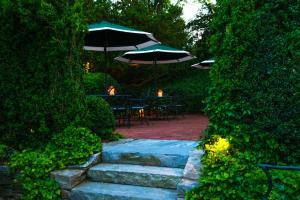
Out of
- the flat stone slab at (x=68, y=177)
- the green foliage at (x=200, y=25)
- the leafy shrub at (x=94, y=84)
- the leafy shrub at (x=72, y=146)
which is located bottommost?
the flat stone slab at (x=68, y=177)

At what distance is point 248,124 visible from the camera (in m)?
4.43

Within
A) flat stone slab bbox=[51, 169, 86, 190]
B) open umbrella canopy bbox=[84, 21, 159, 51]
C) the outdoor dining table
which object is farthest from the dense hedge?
open umbrella canopy bbox=[84, 21, 159, 51]

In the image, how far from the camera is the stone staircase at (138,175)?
4629mm

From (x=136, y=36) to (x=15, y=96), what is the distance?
19.4ft

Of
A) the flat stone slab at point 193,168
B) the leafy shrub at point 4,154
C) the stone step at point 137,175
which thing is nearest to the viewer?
the flat stone slab at point 193,168

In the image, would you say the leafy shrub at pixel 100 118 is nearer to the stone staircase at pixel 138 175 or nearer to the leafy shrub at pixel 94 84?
the stone staircase at pixel 138 175

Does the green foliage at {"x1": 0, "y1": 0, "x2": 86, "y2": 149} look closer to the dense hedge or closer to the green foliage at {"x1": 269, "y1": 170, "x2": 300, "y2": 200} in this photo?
the dense hedge

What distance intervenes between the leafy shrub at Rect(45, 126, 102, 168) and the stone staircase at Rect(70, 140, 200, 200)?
231 mm

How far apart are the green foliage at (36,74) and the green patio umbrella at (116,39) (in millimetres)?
4191

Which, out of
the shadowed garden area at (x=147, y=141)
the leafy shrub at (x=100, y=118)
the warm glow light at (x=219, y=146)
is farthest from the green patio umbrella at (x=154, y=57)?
the warm glow light at (x=219, y=146)

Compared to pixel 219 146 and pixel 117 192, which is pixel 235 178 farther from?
pixel 117 192

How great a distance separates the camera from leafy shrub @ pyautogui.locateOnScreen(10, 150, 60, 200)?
4.90m

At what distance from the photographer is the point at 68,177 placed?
493 cm

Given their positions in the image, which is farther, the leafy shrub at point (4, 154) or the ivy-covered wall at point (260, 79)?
the leafy shrub at point (4, 154)
